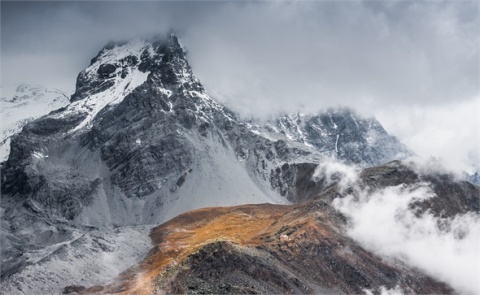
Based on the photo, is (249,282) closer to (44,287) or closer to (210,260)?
(210,260)

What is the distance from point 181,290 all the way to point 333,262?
60.9 meters

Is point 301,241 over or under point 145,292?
over

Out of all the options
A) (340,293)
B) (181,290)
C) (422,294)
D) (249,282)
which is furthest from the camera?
(422,294)

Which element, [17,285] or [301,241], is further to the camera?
[301,241]

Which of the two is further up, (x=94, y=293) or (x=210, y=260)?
(x=210, y=260)

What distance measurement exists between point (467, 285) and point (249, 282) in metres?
82.2

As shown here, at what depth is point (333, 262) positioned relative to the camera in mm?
192375

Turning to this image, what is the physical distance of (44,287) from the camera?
619ft

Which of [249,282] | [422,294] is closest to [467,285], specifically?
[422,294]

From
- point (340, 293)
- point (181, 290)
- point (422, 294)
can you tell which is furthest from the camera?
point (422, 294)

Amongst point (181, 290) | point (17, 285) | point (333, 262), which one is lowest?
point (17, 285)

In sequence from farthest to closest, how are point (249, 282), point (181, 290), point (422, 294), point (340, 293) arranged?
point (422, 294) < point (340, 293) < point (249, 282) < point (181, 290)

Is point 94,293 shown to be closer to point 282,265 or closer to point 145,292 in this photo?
point 145,292

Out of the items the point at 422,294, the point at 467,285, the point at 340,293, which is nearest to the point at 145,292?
the point at 340,293
